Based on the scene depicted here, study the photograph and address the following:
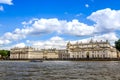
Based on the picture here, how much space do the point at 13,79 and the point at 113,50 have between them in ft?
566

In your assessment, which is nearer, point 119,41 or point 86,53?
point 119,41

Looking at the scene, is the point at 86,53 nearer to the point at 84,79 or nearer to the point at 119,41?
the point at 119,41

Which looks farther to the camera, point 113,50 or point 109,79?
point 113,50

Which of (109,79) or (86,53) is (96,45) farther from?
(109,79)

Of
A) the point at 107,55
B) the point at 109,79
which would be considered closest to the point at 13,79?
the point at 109,79

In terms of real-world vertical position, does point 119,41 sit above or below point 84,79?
above

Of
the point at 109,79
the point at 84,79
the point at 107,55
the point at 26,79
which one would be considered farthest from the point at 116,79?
the point at 107,55

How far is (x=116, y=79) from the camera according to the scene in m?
30.6

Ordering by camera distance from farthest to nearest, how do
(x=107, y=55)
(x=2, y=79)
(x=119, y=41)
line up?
(x=107, y=55)
(x=119, y=41)
(x=2, y=79)

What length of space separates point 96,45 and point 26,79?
559 ft

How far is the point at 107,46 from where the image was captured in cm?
19412

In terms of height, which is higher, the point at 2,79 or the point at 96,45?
the point at 96,45

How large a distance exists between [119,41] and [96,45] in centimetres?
3414

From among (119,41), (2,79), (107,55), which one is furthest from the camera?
(107,55)
